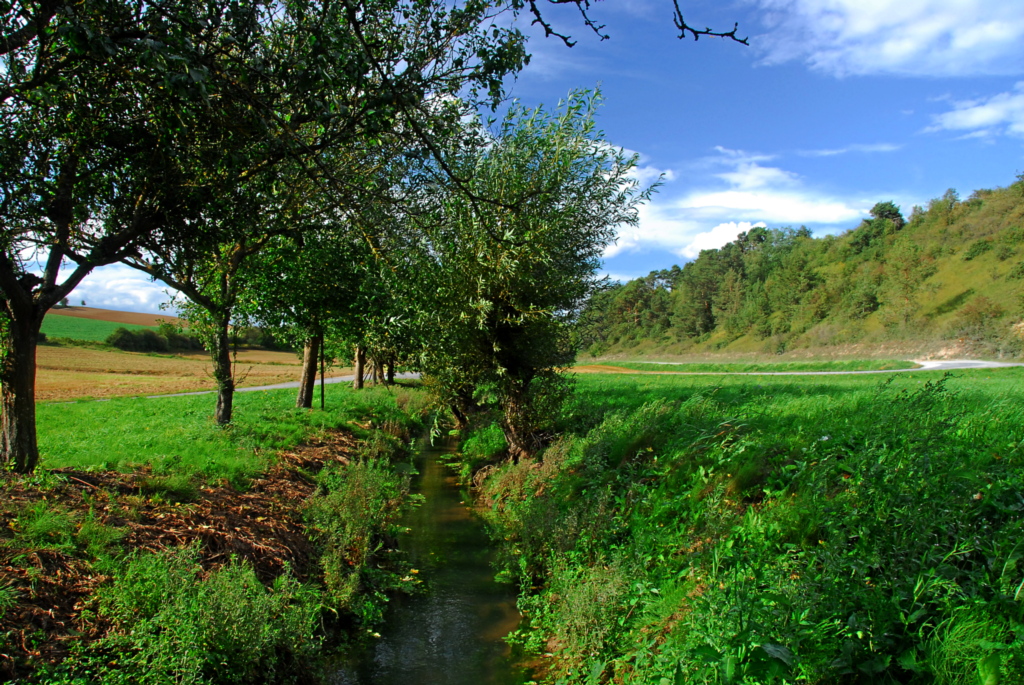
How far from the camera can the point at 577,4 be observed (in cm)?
362

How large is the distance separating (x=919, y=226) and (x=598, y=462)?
9418cm

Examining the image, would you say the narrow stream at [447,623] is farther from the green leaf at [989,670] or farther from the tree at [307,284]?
the tree at [307,284]

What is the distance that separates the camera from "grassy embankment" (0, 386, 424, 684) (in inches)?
188

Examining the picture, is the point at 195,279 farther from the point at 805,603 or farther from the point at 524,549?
the point at 805,603

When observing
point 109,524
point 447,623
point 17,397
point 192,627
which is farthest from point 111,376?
point 192,627

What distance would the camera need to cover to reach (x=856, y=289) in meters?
75.0

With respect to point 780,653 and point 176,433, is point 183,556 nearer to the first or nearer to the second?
point 780,653

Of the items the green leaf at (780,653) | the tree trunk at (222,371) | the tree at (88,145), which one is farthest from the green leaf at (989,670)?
the tree trunk at (222,371)

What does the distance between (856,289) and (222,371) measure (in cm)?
8006

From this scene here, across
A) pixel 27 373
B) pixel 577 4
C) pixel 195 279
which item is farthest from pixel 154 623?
pixel 195 279

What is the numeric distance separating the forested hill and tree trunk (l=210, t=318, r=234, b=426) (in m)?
23.7

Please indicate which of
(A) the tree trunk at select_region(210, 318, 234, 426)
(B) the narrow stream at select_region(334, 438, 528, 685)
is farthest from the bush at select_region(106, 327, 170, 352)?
(B) the narrow stream at select_region(334, 438, 528, 685)

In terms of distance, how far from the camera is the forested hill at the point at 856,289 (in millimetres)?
57969

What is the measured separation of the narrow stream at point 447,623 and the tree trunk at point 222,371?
502 cm
